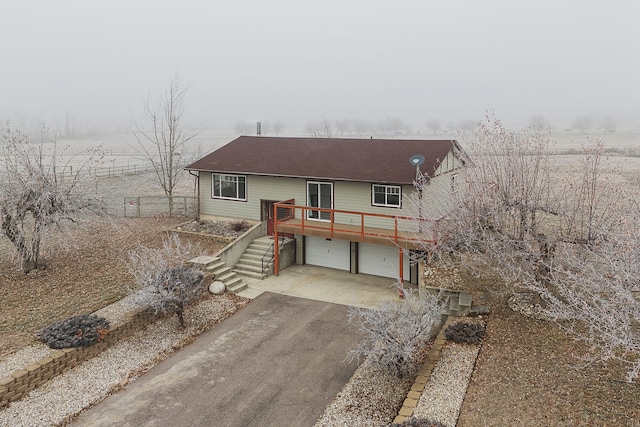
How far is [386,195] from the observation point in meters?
18.3

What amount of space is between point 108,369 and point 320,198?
10.6 meters

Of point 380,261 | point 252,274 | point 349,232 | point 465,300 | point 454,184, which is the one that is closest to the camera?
point 465,300

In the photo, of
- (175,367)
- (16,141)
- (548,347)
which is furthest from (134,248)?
(548,347)

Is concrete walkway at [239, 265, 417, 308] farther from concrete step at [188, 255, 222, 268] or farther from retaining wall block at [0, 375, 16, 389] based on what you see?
retaining wall block at [0, 375, 16, 389]

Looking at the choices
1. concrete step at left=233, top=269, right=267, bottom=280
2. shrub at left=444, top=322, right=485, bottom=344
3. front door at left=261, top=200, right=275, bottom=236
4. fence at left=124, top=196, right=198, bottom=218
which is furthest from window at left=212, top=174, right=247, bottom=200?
shrub at left=444, top=322, right=485, bottom=344

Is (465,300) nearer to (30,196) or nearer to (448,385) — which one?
(448,385)

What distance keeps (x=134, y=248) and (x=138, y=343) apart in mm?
6944

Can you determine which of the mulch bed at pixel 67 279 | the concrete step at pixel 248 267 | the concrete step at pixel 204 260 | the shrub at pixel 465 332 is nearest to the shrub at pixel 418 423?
the shrub at pixel 465 332

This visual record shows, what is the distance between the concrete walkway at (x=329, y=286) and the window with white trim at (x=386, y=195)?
9.83 feet

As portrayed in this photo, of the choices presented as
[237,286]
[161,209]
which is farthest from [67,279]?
[161,209]

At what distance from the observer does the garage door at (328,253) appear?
19.8 m

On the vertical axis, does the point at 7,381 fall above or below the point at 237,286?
below

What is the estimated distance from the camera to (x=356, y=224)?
18828mm

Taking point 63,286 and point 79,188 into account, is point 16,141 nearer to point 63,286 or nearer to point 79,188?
point 79,188
